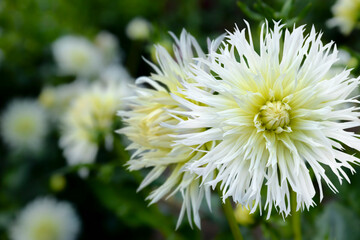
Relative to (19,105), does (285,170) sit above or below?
below

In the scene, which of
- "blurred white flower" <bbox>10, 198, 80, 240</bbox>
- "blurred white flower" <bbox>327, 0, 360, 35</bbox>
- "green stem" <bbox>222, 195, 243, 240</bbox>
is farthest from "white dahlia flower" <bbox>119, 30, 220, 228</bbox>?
"blurred white flower" <bbox>10, 198, 80, 240</bbox>

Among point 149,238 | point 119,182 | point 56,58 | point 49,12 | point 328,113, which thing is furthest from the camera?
point 49,12

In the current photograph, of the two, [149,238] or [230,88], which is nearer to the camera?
[230,88]

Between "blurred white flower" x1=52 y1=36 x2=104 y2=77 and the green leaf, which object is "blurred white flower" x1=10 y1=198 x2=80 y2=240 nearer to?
"blurred white flower" x1=52 y1=36 x2=104 y2=77

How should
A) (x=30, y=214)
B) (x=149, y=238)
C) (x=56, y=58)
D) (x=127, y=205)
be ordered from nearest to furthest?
(x=127, y=205), (x=30, y=214), (x=149, y=238), (x=56, y=58)

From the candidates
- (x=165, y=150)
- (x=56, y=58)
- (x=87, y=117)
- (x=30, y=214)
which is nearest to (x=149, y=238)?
(x=30, y=214)

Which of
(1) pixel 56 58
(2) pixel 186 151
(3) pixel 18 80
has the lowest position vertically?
(2) pixel 186 151

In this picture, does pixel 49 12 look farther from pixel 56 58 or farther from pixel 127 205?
pixel 127 205
